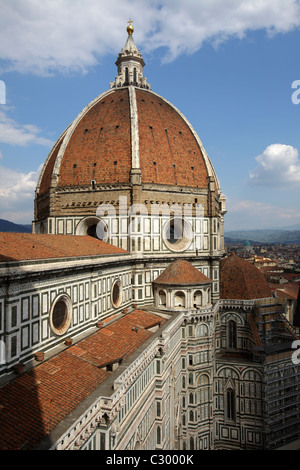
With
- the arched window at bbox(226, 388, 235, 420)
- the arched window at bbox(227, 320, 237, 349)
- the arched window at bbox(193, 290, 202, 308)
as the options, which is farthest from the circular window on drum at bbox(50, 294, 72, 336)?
the arched window at bbox(227, 320, 237, 349)

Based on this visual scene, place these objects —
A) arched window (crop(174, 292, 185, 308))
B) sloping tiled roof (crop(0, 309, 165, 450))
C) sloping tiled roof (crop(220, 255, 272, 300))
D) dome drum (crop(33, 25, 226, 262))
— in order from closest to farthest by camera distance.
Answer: sloping tiled roof (crop(0, 309, 165, 450)) < arched window (crop(174, 292, 185, 308)) < dome drum (crop(33, 25, 226, 262)) < sloping tiled roof (crop(220, 255, 272, 300))

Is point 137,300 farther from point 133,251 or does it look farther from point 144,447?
point 144,447

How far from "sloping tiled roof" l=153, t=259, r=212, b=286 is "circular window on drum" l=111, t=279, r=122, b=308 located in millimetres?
2928

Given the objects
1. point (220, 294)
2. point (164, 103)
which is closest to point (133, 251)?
point (220, 294)

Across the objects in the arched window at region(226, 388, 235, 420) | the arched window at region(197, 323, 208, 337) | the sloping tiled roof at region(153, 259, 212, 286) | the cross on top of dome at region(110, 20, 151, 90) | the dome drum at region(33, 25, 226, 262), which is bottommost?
the arched window at region(226, 388, 235, 420)

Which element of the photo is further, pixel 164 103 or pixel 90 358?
pixel 164 103

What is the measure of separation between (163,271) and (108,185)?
7171 mm

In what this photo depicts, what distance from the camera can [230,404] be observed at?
2325 centimetres

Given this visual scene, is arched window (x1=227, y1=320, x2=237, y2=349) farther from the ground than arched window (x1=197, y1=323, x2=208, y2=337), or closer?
closer

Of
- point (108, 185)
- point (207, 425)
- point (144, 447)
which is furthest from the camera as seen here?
point (108, 185)

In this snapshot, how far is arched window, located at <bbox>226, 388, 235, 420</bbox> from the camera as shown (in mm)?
23062

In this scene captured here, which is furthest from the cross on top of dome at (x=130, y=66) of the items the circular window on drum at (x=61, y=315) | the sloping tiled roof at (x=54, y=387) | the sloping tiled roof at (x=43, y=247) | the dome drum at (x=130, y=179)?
the sloping tiled roof at (x=54, y=387)

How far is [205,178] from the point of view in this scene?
2708 cm

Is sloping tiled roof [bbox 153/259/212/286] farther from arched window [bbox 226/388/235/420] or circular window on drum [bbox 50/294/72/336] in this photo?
circular window on drum [bbox 50/294/72/336]
